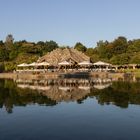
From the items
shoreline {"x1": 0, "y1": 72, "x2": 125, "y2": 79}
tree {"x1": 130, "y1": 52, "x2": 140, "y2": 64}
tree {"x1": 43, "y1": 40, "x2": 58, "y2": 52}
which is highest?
tree {"x1": 43, "y1": 40, "x2": 58, "y2": 52}

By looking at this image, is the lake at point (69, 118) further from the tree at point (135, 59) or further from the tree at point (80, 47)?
the tree at point (80, 47)

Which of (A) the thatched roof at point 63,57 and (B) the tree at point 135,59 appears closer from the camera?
(B) the tree at point 135,59

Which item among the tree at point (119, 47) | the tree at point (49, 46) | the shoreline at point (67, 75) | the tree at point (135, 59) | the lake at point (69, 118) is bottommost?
the lake at point (69, 118)

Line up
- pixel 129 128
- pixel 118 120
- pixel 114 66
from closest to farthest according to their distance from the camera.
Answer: pixel 129 128 < pixel 118 120 < pixel 114 66

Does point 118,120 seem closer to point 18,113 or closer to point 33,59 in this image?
point 18,113

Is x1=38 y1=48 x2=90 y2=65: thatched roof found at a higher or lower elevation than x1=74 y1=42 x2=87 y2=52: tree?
lower

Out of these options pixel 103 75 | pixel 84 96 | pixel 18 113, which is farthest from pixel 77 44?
pixel 18 113

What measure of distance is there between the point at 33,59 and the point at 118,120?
205ft

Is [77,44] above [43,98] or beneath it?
above

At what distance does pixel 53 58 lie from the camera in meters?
76.7

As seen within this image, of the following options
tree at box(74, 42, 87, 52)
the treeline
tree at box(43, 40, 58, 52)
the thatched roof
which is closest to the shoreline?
the thatched roof

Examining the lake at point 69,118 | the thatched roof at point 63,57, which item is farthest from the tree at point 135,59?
the lake at point 69,118

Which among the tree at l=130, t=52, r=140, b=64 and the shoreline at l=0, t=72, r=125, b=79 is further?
the tree at l=130, t=52, r=140, b=64

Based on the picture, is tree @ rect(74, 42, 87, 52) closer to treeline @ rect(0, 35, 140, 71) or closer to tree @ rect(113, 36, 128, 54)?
treeline @ rect(0, 35, 140, 71)
